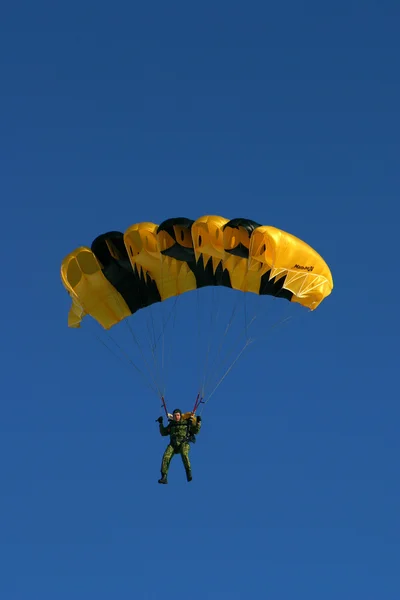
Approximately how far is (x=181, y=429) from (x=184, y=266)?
3708 mm

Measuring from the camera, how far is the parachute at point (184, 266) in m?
29.5

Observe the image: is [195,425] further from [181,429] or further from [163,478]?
[163,478]

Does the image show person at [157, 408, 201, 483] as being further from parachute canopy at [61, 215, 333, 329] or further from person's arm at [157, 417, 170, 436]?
parachute canopy at [61, 215, 333, 329]

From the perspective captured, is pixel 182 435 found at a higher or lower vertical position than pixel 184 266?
lower

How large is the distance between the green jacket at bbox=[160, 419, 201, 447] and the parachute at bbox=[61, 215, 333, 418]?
318 cm

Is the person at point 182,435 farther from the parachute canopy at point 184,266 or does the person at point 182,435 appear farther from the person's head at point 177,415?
the parachute canopy at point 184,266

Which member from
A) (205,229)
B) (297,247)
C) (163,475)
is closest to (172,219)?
(205,229)

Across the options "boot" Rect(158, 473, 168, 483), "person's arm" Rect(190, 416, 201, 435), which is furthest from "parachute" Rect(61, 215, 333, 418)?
"boot" Rect(158, 473, 168, 483)

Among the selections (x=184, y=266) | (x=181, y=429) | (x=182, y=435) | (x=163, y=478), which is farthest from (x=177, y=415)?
(x=184, y=266)

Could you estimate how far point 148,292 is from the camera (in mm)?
31484

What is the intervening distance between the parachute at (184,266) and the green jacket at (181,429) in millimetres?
3184

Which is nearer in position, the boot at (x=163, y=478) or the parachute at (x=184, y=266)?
the parachute at (x=184, y=266)

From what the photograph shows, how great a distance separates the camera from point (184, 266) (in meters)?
31.1

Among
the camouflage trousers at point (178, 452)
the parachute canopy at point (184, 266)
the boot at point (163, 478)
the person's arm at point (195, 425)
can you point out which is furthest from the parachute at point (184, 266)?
the boot at point (163, 478)
